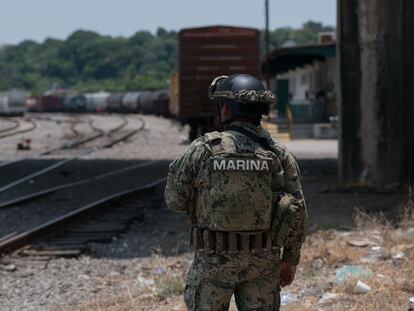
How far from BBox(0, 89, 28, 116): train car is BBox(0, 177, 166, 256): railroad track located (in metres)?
55.0

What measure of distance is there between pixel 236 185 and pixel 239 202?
0.09 meters

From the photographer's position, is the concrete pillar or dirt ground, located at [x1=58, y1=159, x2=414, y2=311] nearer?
dirt ground, located at [x1=58, y1=159, x2=414, y2=311]

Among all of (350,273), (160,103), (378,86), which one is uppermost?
(378,86)

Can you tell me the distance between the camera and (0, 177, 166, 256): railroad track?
9.18 metres

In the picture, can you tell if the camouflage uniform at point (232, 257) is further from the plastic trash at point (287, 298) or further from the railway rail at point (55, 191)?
the railway rail at point (55, 191)

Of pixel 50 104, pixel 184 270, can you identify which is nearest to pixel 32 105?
pixel 50 104

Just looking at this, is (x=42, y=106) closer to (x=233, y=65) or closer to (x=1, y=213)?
(x=233, y=65)

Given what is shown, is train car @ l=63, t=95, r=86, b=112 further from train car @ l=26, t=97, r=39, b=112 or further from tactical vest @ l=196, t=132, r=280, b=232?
tactical vest @ l=196, t=132, r=280, b=232

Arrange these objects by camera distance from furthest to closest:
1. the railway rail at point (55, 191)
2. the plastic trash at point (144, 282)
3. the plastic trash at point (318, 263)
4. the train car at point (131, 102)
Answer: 1. the train car at point (131, 102)
2. the railway rail at point (55, 191)
3. the plastic trash at point (318, 263)
4. the plastic trash at point (144, 282)

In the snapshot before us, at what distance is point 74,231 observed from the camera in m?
10.5

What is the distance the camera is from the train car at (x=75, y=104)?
7775 centimetres

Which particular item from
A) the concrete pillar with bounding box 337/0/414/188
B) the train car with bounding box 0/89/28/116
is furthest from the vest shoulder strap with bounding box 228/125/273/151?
the train car with bounding box 0/89/28/116

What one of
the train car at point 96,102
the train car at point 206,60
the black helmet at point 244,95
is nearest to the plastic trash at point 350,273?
the black helmet at point 244,95

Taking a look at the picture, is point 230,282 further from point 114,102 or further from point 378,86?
point 114,102
